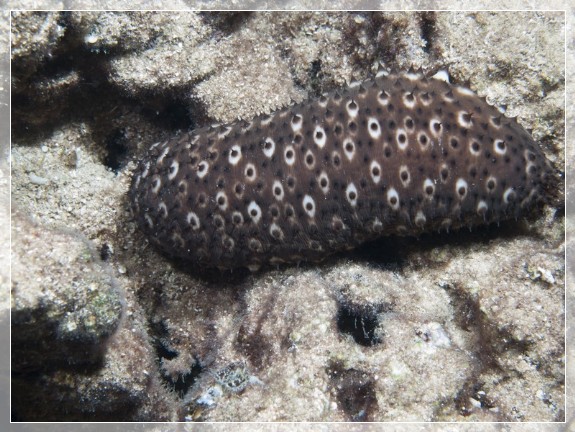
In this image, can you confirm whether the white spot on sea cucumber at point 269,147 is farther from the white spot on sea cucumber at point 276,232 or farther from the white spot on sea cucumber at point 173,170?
the white spot on sea cucumber at point 173,170

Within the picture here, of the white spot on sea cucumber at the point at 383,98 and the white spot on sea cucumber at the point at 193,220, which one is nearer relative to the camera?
the white spot on sea cucumber at the point at 383,98

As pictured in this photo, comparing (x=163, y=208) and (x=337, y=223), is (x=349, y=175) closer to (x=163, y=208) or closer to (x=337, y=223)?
(x=337, y=223)

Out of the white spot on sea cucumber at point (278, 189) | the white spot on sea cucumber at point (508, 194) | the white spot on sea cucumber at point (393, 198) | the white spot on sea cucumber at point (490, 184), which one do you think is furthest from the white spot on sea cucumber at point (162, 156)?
the white spot on sea cucumber at point (508, 194)

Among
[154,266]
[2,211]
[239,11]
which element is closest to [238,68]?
[239,11]

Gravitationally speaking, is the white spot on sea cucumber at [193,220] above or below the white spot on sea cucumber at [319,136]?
below

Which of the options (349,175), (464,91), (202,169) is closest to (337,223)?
(349,175)

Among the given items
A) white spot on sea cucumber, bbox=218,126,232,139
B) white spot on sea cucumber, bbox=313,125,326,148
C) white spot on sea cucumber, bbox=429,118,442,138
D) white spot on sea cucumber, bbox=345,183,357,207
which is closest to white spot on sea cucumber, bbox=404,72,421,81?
white spot on sea cucumber, bbox=429,118,442,138

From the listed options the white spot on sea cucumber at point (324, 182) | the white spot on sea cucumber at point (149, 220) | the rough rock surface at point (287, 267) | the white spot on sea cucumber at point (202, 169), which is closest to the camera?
the rough rock surface at point (287, 267)
